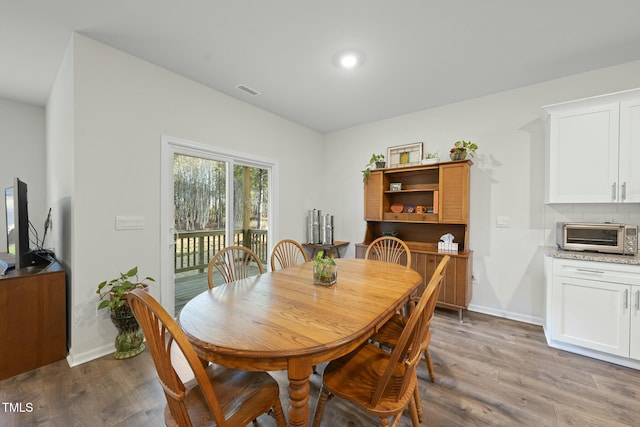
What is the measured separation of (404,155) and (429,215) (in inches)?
38.2

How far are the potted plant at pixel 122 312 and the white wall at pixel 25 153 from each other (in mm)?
2143

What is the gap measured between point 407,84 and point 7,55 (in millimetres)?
3971

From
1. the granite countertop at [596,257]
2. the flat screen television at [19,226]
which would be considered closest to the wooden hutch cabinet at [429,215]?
the granite countertop at [596,257]

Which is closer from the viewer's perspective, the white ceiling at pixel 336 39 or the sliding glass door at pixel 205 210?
the white ceiling at pixel 336 39

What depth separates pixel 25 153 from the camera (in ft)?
11.6

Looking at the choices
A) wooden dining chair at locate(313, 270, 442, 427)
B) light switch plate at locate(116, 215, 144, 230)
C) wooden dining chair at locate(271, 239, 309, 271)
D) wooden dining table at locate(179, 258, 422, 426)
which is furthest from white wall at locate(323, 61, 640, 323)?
light switch plate at locate(116, 215, 144, 230)

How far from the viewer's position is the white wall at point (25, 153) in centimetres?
338

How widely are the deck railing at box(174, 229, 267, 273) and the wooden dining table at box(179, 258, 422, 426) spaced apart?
1525mm

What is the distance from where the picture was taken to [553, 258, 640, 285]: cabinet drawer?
6.93ft

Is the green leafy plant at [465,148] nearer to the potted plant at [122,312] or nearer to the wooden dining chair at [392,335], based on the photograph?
the wooden dining chair at [392,335]

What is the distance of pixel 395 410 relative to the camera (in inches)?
43.6

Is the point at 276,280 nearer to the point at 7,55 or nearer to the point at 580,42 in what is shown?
the point at 580,42

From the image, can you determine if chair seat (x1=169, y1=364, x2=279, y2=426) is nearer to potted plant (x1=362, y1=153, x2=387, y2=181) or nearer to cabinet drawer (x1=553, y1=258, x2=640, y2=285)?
cabinet drawer (x1=553, y1=258, x2=640, y2=285)

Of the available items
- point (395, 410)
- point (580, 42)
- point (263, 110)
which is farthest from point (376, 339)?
point (263, 110)
